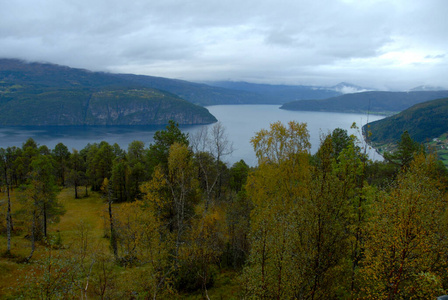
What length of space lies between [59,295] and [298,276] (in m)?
9.60

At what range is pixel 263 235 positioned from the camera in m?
11.4

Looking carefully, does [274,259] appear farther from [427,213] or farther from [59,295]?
[59,295]

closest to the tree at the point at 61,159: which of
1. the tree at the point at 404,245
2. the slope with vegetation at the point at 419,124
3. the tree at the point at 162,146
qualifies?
the tree at the point at 162,146

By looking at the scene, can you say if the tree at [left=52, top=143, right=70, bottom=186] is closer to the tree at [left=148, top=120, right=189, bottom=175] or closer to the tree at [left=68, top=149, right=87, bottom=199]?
the tree at [left=68, top=149, right=87, bottom=199]

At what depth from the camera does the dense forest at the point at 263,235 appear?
11.0m

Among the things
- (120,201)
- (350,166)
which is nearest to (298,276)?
(350,166)

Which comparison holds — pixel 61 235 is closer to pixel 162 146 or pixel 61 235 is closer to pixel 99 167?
pixel 162 146

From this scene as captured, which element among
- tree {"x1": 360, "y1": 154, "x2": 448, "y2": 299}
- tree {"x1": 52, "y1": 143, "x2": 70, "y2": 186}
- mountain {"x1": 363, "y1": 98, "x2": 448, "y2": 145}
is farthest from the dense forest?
mountain {"x1": 363, "y1": 98, "x2": 448, "y2": 145}

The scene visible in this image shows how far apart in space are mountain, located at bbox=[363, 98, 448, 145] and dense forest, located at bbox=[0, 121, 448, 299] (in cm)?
13653

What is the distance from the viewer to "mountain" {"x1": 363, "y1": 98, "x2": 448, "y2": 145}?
146 m

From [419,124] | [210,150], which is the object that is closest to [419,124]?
[419,124]

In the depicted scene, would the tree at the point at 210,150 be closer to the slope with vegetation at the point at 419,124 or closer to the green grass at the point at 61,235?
the green grass at the point at 61,235

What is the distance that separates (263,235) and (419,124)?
7555 inches

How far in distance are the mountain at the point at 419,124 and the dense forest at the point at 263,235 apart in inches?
5375
